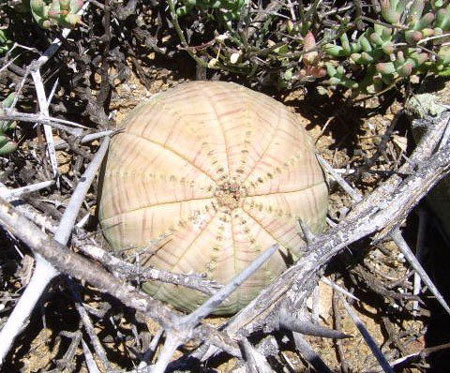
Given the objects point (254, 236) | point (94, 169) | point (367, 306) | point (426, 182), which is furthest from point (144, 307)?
point (367, 306)

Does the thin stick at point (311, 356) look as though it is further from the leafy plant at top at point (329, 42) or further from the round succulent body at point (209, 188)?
the leafy plant at top at point (329, 42)

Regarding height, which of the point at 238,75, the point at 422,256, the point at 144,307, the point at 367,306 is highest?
the point at 238,75

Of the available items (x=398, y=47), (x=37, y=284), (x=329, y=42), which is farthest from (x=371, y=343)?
(x=329, y=42)

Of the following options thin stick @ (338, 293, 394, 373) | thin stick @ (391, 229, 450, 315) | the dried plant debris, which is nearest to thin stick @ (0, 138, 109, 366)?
the dried plant debris

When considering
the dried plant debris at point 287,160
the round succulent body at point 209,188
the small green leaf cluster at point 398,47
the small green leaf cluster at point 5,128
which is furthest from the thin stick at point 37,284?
the small green leaf cluster at point 398,47

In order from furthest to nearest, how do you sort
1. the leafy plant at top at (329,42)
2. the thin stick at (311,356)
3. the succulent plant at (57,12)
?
the leafy plant at top at (329,42), the succulent plant at (57,12), the thin stick at (311,356)

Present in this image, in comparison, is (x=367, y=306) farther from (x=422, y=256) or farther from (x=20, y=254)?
(x=20, y=254)

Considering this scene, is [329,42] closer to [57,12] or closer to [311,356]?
[57,12]
